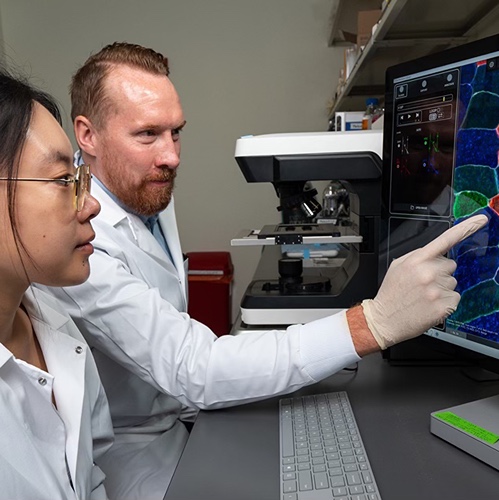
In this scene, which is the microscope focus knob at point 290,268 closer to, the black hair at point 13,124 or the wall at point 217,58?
the black hair at point 13,124

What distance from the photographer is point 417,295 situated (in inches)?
30.0

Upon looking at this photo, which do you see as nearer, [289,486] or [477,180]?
[289,486]

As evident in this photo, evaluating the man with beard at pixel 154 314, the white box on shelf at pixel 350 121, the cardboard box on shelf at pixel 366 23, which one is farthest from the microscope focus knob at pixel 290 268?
the cardboard box on shelf at pixel 366 23

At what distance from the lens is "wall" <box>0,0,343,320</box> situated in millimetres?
3219

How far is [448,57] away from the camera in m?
0.76

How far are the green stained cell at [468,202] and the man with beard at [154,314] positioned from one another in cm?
3

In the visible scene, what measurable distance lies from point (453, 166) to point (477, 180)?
2.4 inches

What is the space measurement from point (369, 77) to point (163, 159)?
53.9 inches

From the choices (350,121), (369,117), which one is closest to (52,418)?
(369,117)

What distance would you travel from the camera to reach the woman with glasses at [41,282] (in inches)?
24.0

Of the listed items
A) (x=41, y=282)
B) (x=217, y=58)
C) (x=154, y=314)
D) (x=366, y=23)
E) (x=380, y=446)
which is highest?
(x=217, y=58)

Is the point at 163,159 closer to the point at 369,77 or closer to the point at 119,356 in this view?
the point at 119,356

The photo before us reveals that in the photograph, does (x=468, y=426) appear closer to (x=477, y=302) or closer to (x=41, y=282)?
(x=477, y=302)

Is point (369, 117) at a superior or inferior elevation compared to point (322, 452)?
superior
